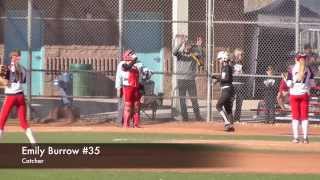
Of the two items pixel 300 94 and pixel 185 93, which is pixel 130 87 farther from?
pixel 300 94

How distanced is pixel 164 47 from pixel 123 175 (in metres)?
12.8

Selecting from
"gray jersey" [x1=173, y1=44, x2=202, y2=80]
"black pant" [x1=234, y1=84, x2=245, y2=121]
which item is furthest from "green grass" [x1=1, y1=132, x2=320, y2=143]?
"black pant" [x1=234, y1=84, x2=245, y2=121]

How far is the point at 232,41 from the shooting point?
24438 millimetres

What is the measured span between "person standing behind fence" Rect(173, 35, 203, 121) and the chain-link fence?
3 cm

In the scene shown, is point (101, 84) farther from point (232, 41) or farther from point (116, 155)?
point (116, 155)

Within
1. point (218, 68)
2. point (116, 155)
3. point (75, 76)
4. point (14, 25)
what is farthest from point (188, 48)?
point (116, 155)

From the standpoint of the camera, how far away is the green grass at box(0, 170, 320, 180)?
37.0 ft

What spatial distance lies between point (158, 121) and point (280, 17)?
513 centimetres

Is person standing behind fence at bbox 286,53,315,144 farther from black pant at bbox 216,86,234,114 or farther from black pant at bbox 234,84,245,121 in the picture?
black pant at bbox 234,84,245,121

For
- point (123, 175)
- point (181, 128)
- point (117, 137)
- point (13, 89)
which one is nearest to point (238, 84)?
point (181, 128)

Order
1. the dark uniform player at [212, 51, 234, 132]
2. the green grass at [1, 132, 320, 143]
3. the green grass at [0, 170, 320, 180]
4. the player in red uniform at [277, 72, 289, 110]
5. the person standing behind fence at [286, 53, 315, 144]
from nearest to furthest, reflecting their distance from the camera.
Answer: the green grass at [0, 170, 320, 180], the person standing behind fence at [286, 53, 315, 144], the green grass at [1, 132, 320, 143], the player in red uniform at [277, 72, 289, 110], the dark uniform player at [212, 51, 234, 132]

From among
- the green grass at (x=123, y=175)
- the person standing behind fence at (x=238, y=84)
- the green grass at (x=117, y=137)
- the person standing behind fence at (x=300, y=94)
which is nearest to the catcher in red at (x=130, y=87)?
the green grass at (x=117, y=137)

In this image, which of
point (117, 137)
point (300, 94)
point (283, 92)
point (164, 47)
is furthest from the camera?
point (164, 47)

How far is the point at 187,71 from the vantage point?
2183 cm
